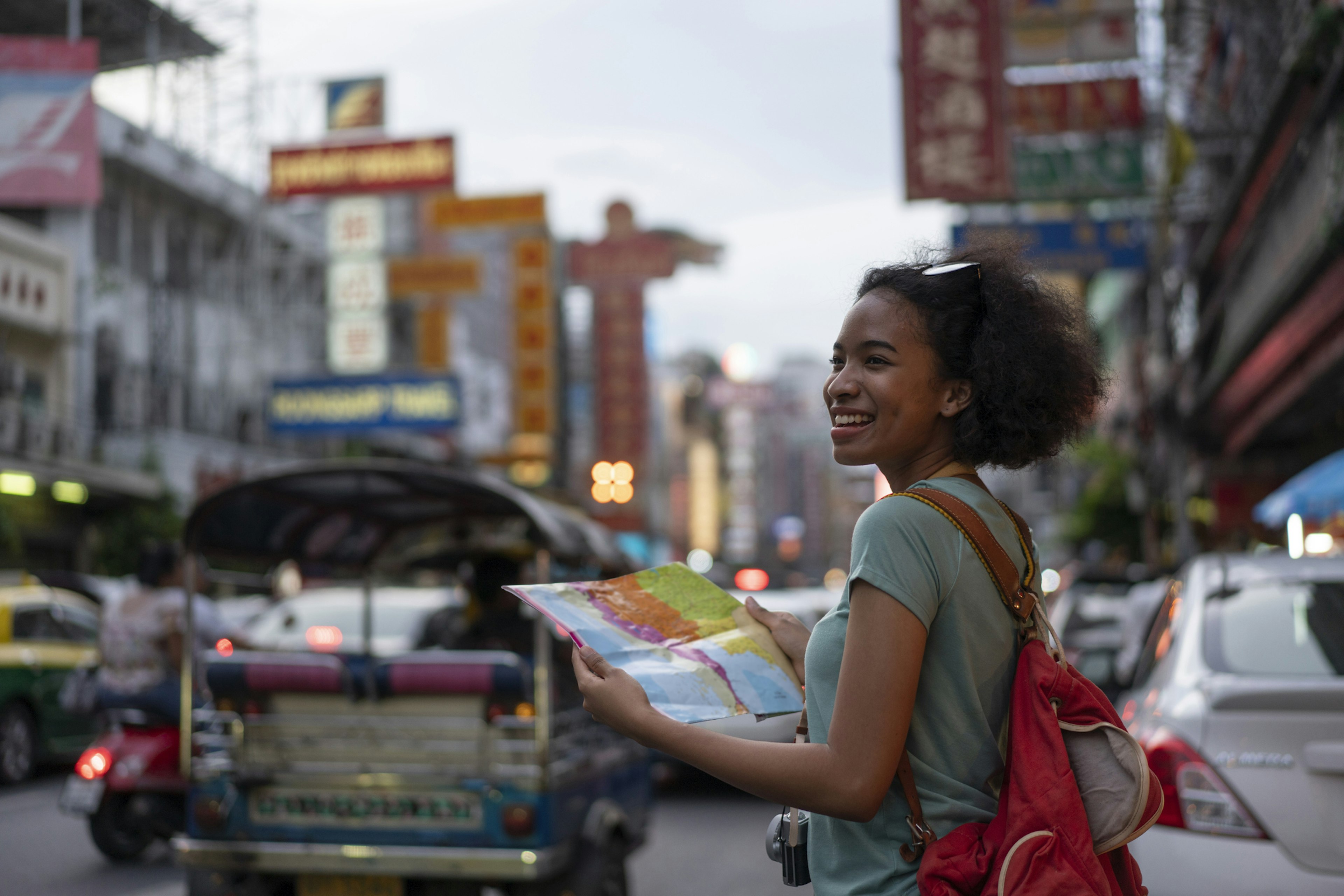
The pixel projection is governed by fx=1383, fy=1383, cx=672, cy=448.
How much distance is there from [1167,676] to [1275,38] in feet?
43.3

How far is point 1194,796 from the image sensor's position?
4.12 metres

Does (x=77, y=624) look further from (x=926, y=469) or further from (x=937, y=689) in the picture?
(x=937, y=689)

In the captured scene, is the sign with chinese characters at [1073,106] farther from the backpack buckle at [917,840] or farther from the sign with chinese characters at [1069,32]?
the backpack buckle at [917,840]

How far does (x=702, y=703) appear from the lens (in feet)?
6.66

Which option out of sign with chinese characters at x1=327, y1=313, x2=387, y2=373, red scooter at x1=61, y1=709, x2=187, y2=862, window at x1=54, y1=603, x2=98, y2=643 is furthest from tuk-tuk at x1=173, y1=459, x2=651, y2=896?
sign with chinese characters at x1=327, y1=313, x2=387, y2=373

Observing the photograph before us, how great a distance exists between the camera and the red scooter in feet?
27.2

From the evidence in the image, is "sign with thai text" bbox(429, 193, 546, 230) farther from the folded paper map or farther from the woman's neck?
the woman's neck

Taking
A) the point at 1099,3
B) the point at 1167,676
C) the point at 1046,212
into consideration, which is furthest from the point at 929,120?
the point at 1046,212

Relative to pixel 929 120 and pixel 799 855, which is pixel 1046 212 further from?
pixel 799 855

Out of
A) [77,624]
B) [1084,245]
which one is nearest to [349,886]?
[77,624]

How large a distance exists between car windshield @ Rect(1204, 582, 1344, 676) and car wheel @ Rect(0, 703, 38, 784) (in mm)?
10475

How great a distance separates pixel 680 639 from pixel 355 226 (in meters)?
29.6

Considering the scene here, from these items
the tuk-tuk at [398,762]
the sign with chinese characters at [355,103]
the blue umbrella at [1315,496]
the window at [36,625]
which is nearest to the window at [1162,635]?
the tuk-tuk at [398,762]

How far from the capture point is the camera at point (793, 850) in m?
2.19
